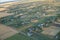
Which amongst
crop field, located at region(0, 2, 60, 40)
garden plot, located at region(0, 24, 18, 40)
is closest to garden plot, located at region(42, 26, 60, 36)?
crop field, located at region(0, 2, 60, 40)

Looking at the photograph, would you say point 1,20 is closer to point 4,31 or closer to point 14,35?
point 4,31

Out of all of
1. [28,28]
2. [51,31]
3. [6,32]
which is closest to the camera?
[51,31]

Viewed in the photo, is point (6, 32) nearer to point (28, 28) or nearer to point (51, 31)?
point (28, 28)

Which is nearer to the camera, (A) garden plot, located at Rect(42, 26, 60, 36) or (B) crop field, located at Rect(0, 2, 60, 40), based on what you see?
(B) crop field, located at Rect(0, 2, 60, 40)

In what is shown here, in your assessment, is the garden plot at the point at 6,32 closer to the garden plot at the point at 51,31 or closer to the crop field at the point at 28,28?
the crop field at the point at 28,28

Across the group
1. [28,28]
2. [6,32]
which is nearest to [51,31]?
[28,28]

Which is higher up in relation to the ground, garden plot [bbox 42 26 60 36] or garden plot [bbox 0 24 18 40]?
garden plot [bbox 0 24 18 40]

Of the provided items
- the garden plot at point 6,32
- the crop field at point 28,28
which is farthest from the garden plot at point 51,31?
the garden plot at point 6,32

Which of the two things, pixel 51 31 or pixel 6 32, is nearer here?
pixel 51 31

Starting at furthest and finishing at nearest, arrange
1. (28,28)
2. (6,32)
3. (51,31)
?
(28,28), (6,32), (51,31)

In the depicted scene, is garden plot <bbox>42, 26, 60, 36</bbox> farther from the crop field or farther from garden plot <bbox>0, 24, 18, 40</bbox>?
garden plot <bbox>0, 24, 18, 40</bbox>

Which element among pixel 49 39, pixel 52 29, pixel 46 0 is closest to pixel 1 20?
pixel 52 29
